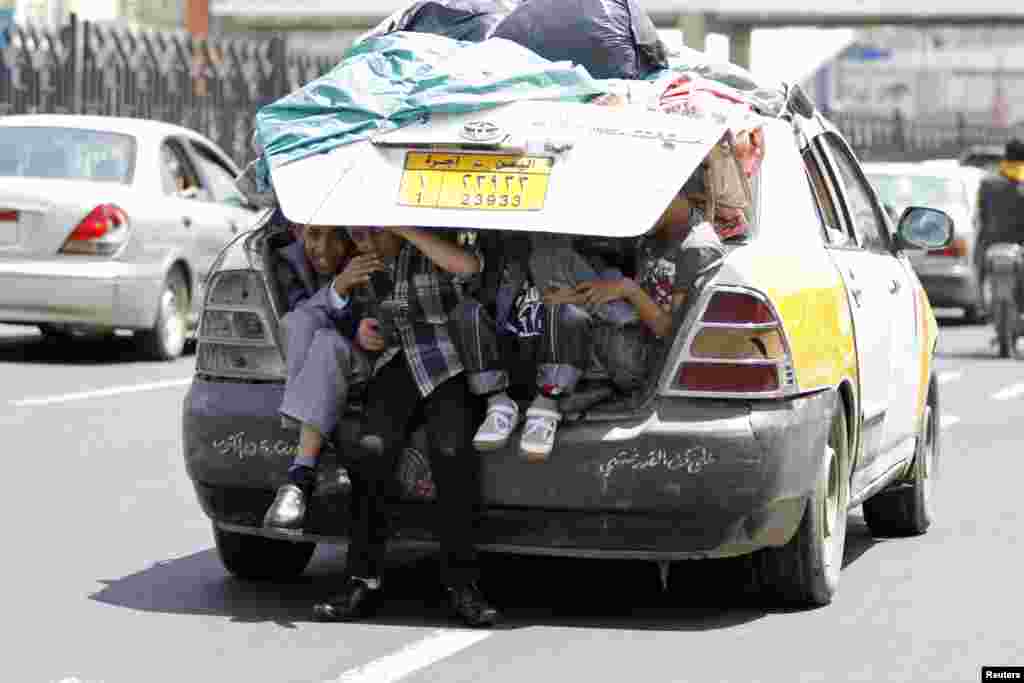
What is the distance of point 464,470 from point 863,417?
1.68 m

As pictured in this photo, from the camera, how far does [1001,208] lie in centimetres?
2167

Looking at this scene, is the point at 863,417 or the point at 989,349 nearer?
the point at 863,417

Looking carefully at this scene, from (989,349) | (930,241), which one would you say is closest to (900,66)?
(989,349)

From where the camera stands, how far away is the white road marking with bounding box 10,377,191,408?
14445 mm

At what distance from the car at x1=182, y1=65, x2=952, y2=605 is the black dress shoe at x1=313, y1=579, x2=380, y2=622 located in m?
0.15

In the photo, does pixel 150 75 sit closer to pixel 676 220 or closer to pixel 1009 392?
pixel 1009 392

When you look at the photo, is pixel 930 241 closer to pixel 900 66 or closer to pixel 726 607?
pixel 726 607

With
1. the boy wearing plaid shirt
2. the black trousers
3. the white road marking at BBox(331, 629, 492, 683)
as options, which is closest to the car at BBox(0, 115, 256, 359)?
the boy wearing plaid shirt

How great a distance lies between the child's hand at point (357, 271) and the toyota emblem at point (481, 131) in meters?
0.50

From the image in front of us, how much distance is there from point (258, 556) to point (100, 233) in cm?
893

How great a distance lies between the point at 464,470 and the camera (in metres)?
7.44

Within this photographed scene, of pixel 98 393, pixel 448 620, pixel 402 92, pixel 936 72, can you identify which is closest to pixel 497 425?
pixel 448 620

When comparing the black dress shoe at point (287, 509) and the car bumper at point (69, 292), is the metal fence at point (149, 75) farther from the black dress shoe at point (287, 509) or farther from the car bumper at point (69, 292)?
the black dress shoe at point (287, 509)

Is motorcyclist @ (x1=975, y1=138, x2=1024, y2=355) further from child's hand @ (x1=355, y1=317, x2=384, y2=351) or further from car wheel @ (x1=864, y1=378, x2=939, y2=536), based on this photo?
child's hand @ (x1=355, y1=317, x2=384, y2=351)
